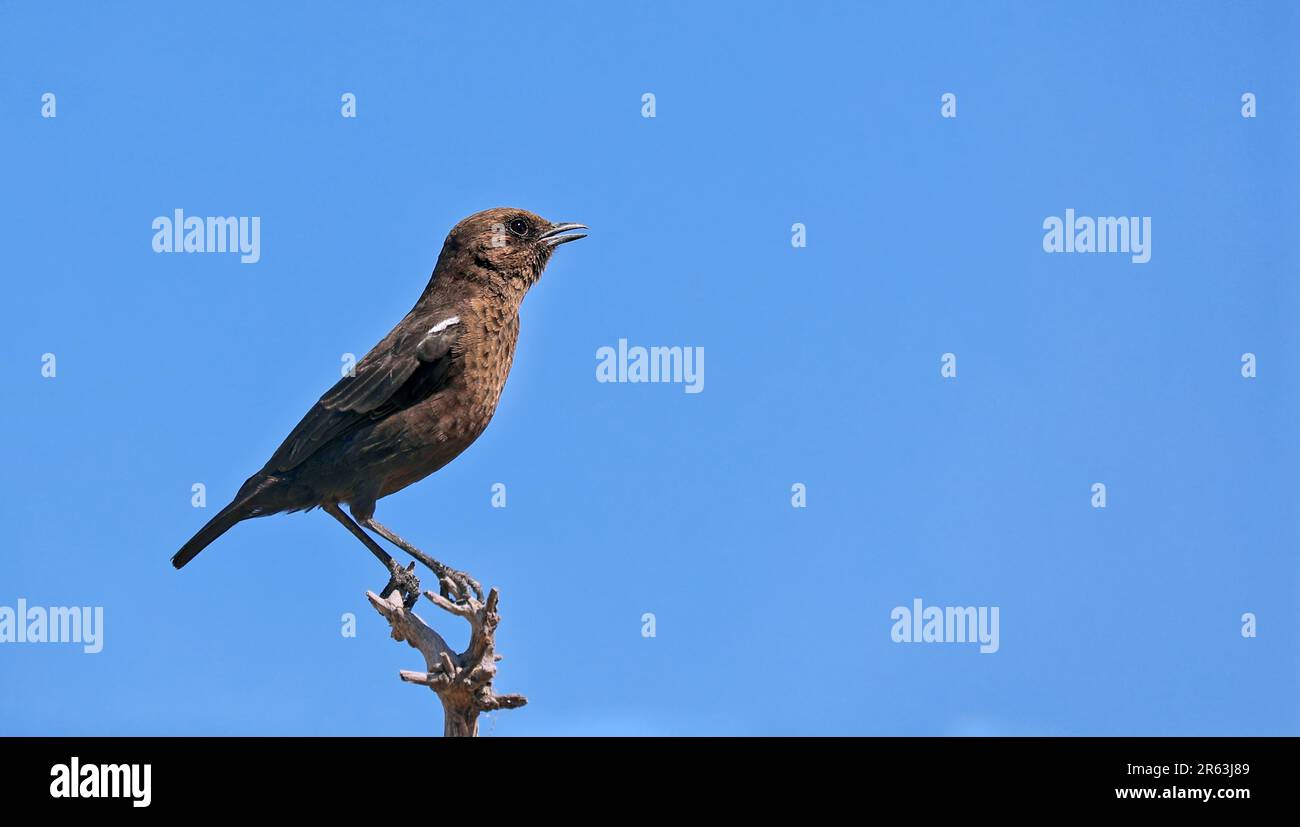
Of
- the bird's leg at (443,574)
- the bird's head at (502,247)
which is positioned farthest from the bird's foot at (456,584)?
the bird's head at (502,247)

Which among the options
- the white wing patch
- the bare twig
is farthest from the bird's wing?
the bare twig

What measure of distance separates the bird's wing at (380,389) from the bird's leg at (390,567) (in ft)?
1.60

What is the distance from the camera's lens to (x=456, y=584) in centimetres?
1010

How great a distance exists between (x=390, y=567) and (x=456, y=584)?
55 centimetres

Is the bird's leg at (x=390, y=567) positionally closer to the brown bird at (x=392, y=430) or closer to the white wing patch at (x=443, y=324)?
the brown bird at (x=392, y=430)

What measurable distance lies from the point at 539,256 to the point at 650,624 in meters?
3.63

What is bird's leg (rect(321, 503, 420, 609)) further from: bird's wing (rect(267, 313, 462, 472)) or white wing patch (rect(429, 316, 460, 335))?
white wing patch (rect(429, 316, 460, 335))

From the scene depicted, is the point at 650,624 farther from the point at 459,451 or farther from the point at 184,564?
the point at 184,564

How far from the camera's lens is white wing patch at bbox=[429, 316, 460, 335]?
10523 mm

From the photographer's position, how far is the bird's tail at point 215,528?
10406 millimetres

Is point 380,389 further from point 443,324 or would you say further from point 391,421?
point 443,324

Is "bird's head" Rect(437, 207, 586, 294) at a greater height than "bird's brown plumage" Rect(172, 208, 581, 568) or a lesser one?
greater

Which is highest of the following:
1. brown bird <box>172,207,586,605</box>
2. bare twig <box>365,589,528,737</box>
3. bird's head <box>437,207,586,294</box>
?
bird's head <box>437,207,586,294</box>

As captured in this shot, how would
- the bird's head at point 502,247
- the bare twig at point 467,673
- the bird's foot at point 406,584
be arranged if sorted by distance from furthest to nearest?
the bird's head at point 502,247 → the bird's foot at point 406,584 → the bare twig at point 467,673
